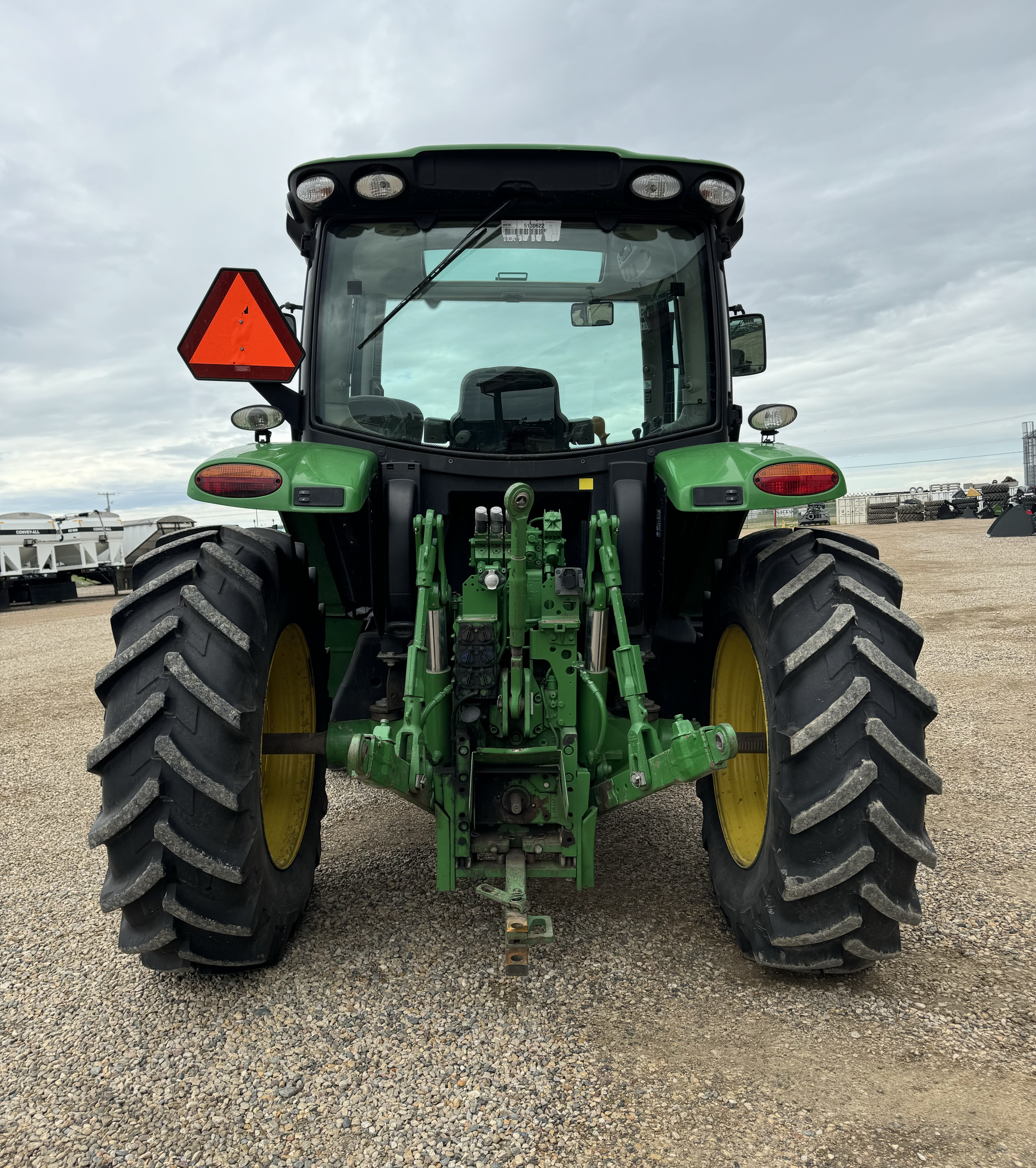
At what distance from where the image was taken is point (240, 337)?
2678mm

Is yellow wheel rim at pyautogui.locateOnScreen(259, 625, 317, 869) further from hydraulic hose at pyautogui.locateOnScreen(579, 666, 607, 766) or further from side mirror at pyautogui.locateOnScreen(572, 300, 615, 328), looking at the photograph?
side mirror at pyautogui.locateOnScreen(572, 300, 615, 328)

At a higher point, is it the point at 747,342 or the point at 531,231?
the point at 531,231

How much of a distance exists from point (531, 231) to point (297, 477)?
4.11 ft

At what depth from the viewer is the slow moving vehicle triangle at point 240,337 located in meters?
2.62

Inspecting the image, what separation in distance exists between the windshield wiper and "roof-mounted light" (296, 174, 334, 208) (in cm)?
42

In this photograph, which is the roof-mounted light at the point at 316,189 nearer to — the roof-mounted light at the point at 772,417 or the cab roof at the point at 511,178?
the cab roof at the point at 511,178

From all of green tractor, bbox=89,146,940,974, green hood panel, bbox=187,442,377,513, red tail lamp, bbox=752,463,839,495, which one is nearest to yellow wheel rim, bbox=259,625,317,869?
green tractor, bbox=89,146,940,974

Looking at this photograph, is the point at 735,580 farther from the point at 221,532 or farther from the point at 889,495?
the point at 889,495

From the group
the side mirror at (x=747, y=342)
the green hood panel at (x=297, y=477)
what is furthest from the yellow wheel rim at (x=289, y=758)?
the side mirror at (x=747, y=342)

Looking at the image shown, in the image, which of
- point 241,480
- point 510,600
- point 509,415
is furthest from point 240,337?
point 510,600

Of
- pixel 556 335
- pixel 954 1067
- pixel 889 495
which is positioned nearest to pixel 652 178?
pixel 556 335

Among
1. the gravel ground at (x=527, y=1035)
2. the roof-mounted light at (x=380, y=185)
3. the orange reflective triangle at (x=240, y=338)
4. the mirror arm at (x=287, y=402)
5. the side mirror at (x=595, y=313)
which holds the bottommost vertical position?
the gravel ground at (x=527, y=1035)

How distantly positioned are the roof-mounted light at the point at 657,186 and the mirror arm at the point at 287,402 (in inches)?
55.8

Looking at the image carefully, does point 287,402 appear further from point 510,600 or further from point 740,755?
point 740,755
